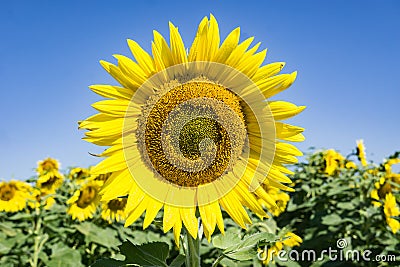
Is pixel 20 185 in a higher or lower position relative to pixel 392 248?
higher

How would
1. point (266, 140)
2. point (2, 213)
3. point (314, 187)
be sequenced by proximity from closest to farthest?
point (266, 140) < point (2, 213) < point (314, 187)

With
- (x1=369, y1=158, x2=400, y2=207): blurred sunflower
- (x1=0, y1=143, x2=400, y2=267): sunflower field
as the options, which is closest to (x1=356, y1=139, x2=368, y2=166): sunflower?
(x1=0, y1=143, x2=400, y2=267): sunflower field

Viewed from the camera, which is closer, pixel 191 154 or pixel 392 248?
pixel 191 154

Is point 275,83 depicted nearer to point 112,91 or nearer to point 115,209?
point 112,91

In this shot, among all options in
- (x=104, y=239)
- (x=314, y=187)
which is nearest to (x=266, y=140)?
(x=104, y=239)

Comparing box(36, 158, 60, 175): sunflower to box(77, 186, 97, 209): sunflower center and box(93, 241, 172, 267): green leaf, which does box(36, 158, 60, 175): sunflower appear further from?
box(93, 241, 172, 267): green leaf

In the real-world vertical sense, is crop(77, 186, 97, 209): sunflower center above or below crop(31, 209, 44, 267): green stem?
above

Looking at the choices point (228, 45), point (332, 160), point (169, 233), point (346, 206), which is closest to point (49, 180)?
point (169, 233)

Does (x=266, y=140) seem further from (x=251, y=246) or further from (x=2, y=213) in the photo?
(x=2, y=213)
